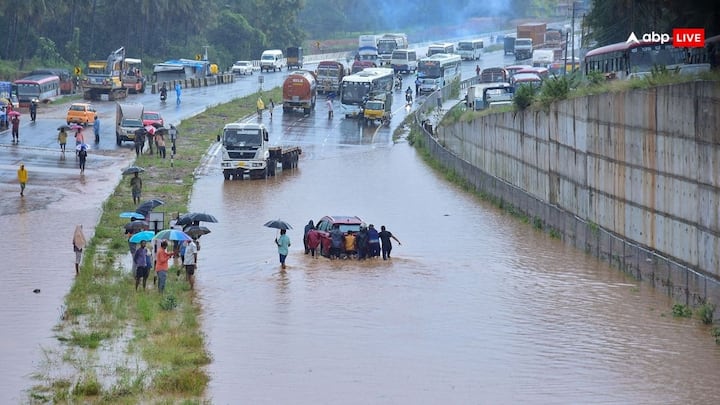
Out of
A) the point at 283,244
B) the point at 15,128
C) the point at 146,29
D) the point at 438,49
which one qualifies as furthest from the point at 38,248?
the point at 146,29

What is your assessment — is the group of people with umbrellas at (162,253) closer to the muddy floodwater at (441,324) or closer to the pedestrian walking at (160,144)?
the muddy floodwater at (441,324)

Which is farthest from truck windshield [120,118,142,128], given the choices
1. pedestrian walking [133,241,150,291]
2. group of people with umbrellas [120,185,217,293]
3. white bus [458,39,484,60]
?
white bus [458,39,484,60]

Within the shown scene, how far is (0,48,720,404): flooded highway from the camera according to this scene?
22.8 metres

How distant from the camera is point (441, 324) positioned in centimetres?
2794

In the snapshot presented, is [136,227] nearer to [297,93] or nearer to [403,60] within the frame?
[297,93]

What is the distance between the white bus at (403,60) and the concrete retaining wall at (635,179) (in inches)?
2305

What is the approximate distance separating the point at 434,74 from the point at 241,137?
41.7 m

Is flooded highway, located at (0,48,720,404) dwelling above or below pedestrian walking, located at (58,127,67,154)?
below

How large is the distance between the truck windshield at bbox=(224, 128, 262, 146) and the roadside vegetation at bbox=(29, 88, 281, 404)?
15.0 metres

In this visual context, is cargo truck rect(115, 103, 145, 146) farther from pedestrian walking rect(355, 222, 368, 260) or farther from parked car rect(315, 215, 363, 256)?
pedestrian walking rect(355, 222, 368, 260)

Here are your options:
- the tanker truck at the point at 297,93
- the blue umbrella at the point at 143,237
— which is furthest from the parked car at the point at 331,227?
the tanker truck at the point at 297,93

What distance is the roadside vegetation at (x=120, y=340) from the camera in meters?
21.4

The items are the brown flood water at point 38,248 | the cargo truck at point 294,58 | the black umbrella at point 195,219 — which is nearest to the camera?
the brown flood water at point 38,248

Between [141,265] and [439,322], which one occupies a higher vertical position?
[141,265]
